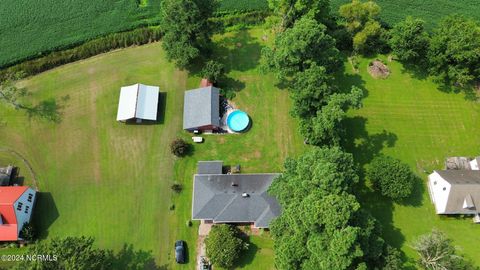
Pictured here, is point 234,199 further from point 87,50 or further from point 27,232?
point 87,50

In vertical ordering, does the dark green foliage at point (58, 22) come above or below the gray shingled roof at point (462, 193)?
above

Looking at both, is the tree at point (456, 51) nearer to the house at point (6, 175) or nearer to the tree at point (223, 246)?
the tree at point (223, 246)

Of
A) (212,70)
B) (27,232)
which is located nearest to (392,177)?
(212,70)

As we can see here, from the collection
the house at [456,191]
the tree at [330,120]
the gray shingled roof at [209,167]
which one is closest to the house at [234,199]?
the gray shingled roof at [209,167]

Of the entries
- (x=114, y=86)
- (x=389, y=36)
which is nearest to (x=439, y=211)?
(x=389, y=36)

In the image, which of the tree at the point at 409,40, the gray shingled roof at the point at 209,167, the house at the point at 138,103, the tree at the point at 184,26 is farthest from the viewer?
the tree at the point at 409,40

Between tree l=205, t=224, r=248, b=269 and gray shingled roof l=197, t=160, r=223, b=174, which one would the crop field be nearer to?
gray shingled roof l=197, t=160, r=223, b=174

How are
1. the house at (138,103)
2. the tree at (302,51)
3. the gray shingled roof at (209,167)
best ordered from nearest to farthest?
the tree at (302,51)
the gray shingled roof at (209,167)
the house at (138,103)
